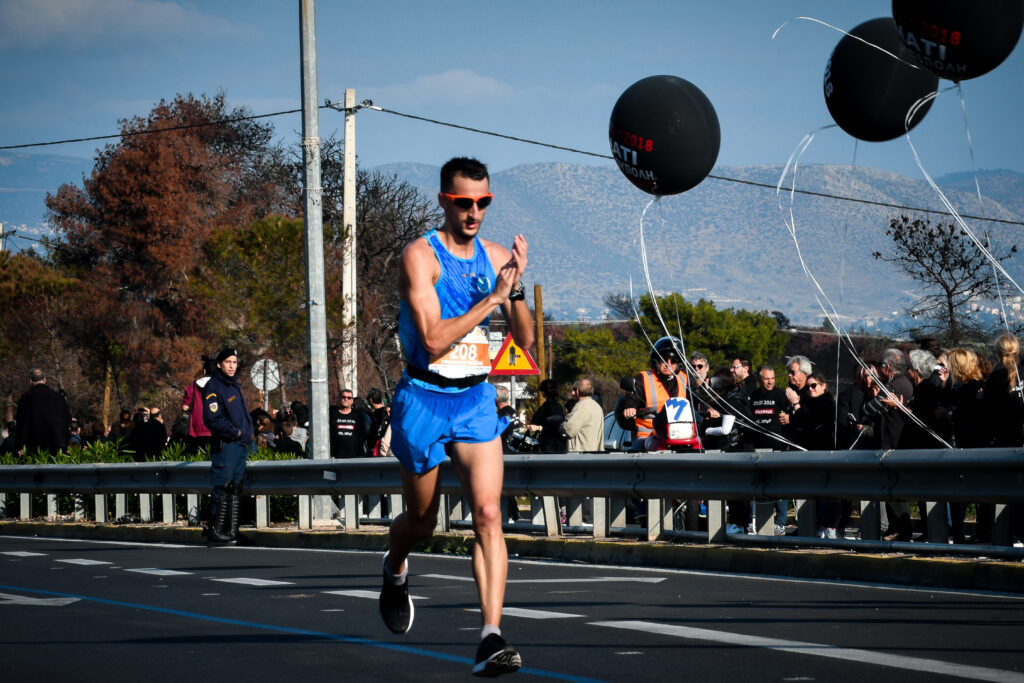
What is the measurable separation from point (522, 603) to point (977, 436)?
4486 mm

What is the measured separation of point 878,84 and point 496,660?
7494 mm

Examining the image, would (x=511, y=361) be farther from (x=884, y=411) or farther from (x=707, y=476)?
(x=707, y=476)

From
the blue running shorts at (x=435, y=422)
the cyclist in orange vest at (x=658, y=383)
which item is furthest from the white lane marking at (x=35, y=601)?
the cyclist in orange vest at (x=658, y=383)

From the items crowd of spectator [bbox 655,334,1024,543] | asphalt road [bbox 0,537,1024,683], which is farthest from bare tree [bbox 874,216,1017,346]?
asphalt road [bbox 0,537,1024,683]

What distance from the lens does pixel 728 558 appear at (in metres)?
11.8

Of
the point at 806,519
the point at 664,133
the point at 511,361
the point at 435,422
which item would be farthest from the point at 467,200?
the point at 511,361

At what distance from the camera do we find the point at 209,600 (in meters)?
10.3

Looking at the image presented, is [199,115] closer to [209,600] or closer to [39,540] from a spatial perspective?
[39,540]

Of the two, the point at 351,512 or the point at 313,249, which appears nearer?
the point at 351,512

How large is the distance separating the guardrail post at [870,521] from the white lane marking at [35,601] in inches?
220

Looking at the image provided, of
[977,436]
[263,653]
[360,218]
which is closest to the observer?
[263,653]

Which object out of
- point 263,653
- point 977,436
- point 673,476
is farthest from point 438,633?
point 977,436

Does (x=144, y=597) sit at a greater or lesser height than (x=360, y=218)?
lesser

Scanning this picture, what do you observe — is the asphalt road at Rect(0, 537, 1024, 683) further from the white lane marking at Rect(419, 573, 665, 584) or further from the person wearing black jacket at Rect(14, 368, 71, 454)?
the person wearing black jacket at Rect(14, 368, 71, 454)
